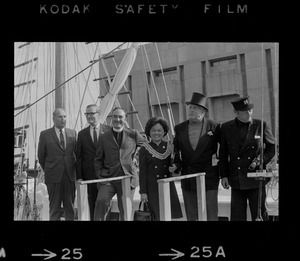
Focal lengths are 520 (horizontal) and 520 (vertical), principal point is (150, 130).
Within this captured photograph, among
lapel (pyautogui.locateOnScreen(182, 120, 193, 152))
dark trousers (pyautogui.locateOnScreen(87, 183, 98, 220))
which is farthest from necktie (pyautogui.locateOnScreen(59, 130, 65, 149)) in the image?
lapel (pyautogui.locateOnScreen(182, 120, 193, 152))

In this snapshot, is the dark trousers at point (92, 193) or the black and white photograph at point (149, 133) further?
the dark trousers at point (92, 193)

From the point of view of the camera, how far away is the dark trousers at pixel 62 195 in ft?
10.1

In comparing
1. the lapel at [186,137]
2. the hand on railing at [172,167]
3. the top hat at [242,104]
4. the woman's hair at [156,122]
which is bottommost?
the hand on railing at [172,167]

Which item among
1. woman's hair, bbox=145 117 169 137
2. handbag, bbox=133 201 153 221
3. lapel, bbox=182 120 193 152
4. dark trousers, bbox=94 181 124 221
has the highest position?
woman's hair, bbox=145 117 169 137

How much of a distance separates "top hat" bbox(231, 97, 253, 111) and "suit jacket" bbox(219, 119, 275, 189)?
0.08 m

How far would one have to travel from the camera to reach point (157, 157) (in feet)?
9.83

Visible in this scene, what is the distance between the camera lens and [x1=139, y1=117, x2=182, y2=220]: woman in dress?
298cm

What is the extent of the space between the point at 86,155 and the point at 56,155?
7.0 inches

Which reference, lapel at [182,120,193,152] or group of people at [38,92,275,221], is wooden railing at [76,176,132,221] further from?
lapel at [182,120,193,152]

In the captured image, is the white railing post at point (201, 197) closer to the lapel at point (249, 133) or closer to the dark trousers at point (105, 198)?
the lapel at point (249, 133)

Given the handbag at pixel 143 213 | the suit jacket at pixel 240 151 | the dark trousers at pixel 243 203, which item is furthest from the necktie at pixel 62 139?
the dark trousers at pixel 243 203

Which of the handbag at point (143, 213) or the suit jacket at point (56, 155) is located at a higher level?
the suit jacket at point (56, 155)

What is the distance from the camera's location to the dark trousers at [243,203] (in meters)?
2.90

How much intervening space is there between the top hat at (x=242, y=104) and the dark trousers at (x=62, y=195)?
1.06m
